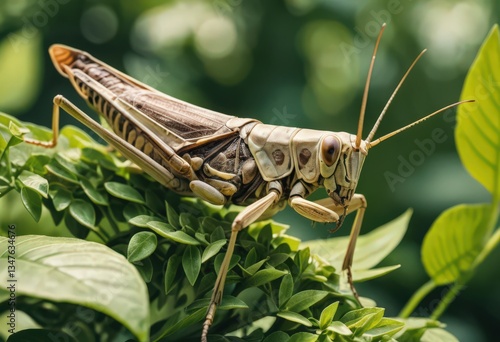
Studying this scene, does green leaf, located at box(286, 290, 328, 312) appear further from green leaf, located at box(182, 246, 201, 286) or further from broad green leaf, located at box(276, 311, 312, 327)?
green leaf, located at box(182, 246, 201, 286)

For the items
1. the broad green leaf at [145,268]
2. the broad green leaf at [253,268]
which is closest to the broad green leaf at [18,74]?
the broad green leaf at [145,268]

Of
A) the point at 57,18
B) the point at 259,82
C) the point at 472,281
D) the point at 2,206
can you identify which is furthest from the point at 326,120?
the point at 2,206

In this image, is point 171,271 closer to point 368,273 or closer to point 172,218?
point 172,218

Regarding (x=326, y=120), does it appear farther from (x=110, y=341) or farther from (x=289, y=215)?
(x=110, y=341)

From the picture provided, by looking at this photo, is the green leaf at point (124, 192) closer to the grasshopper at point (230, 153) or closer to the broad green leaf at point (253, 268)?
the grasshopper at point (230, 153)

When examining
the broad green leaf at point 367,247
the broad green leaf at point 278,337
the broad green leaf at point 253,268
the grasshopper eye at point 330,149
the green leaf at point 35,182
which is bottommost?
the broad green leaf at point 367,247

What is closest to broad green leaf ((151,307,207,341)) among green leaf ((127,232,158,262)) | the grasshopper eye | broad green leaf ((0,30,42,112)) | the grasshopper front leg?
green leaf ((127,232,158,262))
